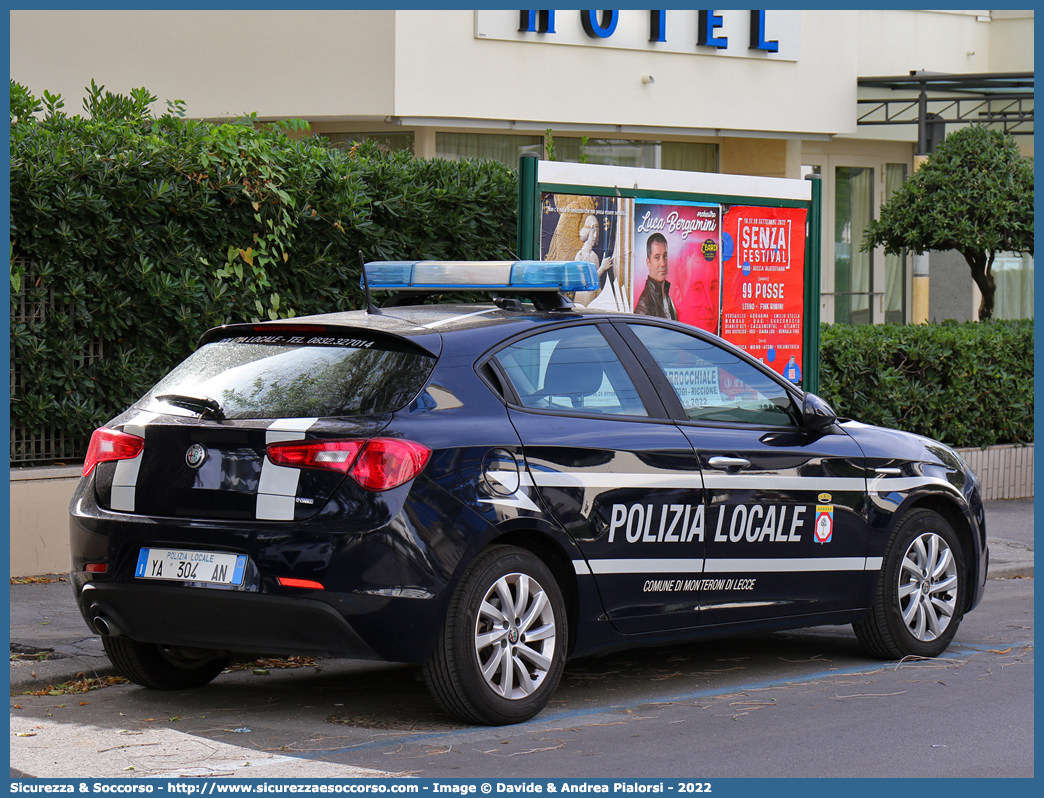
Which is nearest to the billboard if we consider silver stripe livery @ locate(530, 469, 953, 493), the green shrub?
the green shrub

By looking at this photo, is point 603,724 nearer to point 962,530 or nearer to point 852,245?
point 962,530

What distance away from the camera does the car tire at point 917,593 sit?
7.13 meters

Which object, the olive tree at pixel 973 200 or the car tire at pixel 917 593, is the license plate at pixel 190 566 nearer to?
the car tire at pixel 917 593

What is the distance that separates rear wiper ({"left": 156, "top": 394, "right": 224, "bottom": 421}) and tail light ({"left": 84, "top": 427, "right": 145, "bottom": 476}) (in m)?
0.21

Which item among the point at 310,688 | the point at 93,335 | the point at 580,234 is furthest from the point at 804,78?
the point at 310,688

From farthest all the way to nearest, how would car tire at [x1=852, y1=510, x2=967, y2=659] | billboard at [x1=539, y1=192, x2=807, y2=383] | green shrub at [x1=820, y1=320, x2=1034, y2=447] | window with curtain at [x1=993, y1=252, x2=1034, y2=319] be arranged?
1. window with curtain at [x1=993, y1=252, x2=1034, y2=319]
2. green shrub at [x1=820, y1=320, x2=1034, y2=447]
3. billboard at [x1=539, y1=192, x2=807, y2=383]
4. car tire at [x1=852, y1=510, x2=967, y2=659]

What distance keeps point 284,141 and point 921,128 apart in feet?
43.0

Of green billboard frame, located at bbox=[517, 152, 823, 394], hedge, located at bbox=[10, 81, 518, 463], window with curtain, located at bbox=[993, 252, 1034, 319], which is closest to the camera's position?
hedge, located at bbox=[10, 81, 518, 463]

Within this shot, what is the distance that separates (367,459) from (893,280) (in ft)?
63.0

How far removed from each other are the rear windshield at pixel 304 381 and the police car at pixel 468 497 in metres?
0.01

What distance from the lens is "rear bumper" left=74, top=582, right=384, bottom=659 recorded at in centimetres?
527

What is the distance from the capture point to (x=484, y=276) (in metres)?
6.78

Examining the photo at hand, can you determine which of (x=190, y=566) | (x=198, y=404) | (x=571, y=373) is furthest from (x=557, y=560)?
(x=198, y=404)

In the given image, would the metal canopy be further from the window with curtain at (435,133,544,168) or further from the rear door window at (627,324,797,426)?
the rear door window at (627,324,797,426)
